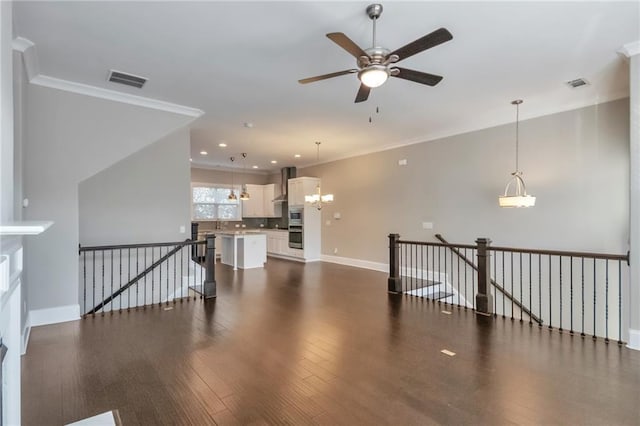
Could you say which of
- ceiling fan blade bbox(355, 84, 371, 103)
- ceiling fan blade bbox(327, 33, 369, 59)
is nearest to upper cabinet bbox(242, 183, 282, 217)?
ceiling fan blade bbox(355, 84, 371, 103)

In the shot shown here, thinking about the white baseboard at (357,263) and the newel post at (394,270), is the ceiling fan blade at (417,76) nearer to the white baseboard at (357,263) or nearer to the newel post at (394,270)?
the newel post at (394,270)

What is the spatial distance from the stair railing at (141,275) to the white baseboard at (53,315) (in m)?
0.21

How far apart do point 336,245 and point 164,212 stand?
4.93 metres

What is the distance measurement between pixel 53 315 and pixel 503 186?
707cm

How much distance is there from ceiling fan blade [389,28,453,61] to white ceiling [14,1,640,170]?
1.46 feet

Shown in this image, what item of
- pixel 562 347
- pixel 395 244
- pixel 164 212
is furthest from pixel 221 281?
pixel 562 347

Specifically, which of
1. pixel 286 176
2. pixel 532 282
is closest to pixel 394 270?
pixel 532 282

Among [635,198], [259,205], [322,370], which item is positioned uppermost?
[259,205]

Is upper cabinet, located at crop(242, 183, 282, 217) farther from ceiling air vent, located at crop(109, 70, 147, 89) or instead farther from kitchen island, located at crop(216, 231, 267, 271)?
ceiling air vent, located at crop(109, 70, 147, 89)

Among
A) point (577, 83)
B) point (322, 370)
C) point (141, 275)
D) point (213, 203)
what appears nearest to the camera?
point (322, 370)

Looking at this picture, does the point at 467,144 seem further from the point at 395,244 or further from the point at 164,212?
the point at 164,212

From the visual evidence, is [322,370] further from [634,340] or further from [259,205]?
[259,205]

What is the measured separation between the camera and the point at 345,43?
2.38 metres

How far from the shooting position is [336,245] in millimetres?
9008
